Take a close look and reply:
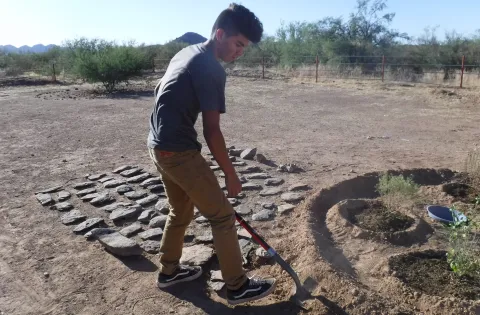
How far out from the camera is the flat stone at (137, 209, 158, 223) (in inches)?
175

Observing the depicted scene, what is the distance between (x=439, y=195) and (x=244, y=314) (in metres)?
3.01

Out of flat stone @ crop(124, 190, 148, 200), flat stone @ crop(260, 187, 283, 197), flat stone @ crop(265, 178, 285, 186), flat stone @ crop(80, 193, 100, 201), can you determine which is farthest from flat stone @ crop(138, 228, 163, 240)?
flat stone @ crop(265, 178, 285, 186)

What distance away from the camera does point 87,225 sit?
4328 millimetres

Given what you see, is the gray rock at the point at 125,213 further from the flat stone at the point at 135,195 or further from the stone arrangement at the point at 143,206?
the flat stone at the point at 135,195

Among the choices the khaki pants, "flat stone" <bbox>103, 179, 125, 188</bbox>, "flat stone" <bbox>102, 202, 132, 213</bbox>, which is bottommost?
"flat stone" <bbox>102, 202, 132, 213</bbox>

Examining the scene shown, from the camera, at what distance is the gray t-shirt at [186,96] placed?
2.55m

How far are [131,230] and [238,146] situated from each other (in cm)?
369

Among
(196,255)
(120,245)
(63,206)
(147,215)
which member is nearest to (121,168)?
(63,206)

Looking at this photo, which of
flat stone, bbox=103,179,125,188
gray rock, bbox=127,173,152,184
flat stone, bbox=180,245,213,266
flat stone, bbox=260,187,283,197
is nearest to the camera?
flat stone, bbox=180,245,213,266

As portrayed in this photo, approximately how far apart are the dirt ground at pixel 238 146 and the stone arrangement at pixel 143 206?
0.12 m

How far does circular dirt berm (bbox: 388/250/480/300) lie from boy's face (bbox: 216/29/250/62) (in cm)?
196

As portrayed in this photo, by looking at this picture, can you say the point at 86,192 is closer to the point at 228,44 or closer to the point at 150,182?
the point at 150,182

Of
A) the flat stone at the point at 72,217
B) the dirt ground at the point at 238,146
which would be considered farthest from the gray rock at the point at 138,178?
the flat stone at the point at 72,217

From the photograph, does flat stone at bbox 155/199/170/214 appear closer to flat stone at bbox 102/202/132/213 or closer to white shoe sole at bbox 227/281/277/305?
flat stone at bbox 102/202/132/213
